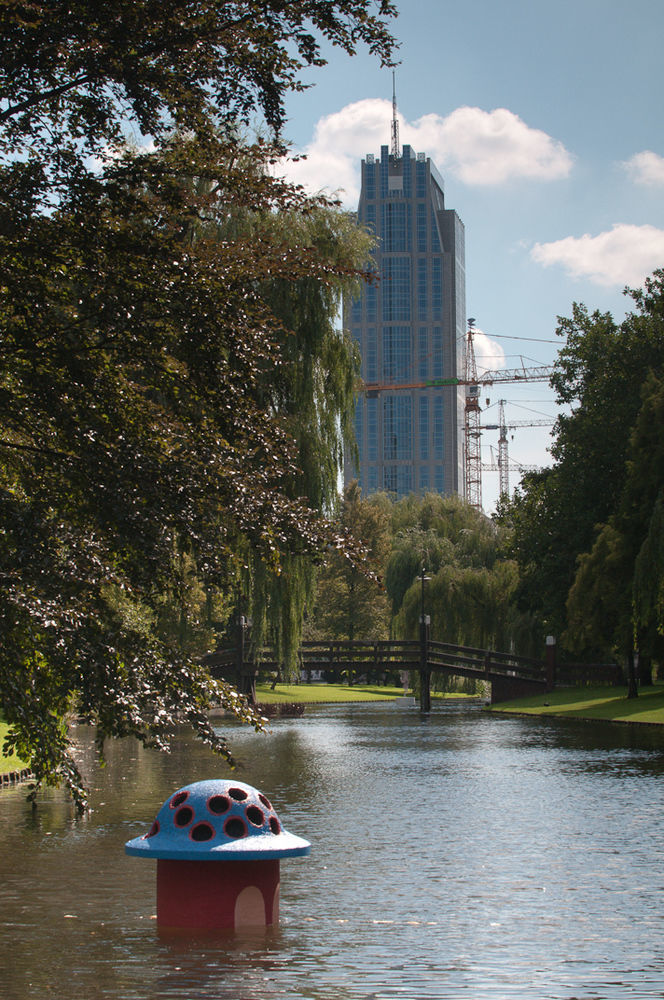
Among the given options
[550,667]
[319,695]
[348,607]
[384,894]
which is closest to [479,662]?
[550,667]

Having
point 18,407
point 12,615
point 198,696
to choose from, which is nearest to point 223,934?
point 198,696

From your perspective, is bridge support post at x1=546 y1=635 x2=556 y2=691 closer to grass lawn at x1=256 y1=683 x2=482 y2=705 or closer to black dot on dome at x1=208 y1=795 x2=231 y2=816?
grass lawn at x1=256 y1=683 x2=482 y2=705

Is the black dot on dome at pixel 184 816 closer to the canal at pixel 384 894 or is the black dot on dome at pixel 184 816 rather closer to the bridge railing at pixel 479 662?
the canal at pixel 384 894

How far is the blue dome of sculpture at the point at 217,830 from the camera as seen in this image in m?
8.98

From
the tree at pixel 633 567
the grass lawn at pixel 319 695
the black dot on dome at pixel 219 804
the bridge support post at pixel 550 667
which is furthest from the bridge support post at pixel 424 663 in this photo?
the black dot on dome at pixel 219 804

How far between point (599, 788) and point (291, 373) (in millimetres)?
10900

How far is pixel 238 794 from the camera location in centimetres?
941

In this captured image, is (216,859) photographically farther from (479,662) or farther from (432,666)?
(479,662)

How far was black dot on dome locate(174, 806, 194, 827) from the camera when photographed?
9297 millimetres

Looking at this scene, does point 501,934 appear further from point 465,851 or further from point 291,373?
point 291,373

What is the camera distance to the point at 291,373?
1054 inches

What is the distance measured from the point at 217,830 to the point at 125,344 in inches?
156

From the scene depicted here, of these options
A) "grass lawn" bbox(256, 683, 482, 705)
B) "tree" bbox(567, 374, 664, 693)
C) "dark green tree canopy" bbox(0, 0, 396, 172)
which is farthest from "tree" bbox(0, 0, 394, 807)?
"grass lawn" bbox(256, 683, 482, 705)

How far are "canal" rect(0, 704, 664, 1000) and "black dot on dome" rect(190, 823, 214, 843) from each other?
76cm
